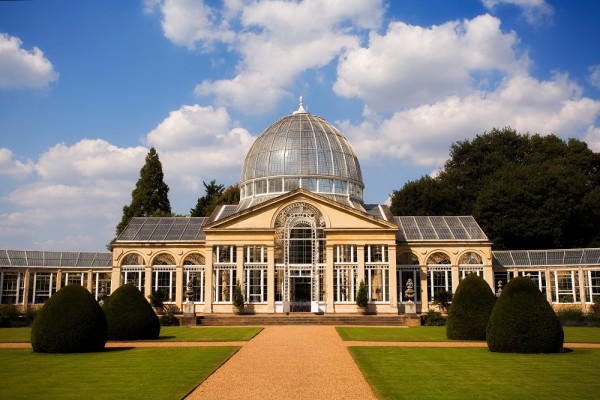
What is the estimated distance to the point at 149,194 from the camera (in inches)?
2559

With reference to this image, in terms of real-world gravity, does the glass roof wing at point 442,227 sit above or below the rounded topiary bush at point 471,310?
above

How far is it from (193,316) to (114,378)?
2392cm

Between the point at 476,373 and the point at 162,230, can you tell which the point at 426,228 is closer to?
the point at 162,230

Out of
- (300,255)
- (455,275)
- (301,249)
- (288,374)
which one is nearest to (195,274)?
(300,255)

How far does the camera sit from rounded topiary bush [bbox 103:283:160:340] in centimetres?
2753

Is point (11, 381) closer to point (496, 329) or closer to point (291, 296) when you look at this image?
point (496, 329)

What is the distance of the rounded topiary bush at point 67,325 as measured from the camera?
72.8 feet

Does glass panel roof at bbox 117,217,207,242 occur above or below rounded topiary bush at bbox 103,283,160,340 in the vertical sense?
above

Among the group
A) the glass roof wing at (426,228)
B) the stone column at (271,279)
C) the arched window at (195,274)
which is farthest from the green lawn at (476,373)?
the arched window at (195,274)

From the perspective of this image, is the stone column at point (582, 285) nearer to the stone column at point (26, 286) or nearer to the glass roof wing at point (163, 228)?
the glass roof wing at point (163, 228)

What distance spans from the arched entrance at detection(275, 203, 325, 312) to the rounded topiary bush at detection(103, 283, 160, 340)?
61.5ft

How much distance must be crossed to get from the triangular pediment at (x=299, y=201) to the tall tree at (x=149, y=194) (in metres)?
19.4

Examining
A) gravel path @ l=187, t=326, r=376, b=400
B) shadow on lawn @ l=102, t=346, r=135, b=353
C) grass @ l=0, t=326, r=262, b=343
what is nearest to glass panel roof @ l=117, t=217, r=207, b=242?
grass @ l=0, t=326, r=262, b=343

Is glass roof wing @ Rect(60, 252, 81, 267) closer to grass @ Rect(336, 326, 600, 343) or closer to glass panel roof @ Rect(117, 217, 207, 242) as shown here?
glass panel roof @ Rect(117, 217, 207, 242)
